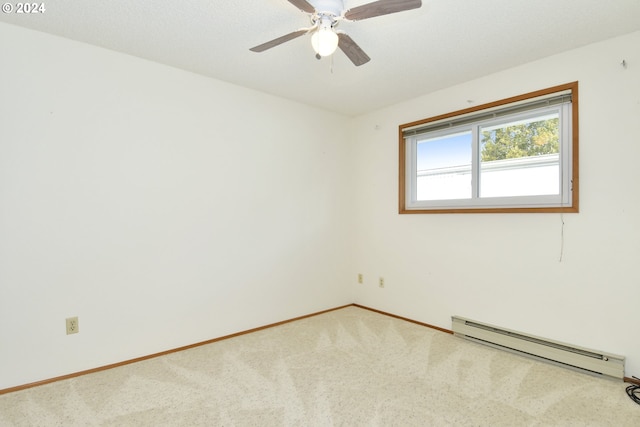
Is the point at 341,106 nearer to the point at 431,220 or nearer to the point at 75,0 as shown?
the point at 431,220

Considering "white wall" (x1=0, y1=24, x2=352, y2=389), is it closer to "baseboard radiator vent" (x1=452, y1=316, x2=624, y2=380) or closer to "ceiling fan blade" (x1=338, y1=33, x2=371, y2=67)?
"ceiling fan blade" (x1=338, y1=33, x2=371, y2=67)

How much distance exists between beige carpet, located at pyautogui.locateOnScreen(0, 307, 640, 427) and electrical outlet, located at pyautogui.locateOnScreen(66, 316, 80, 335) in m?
0.32

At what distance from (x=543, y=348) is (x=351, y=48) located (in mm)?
2526

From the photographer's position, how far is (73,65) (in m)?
2.22

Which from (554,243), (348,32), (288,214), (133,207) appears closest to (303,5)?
(348,32)

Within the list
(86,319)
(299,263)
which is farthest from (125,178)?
(299,263)

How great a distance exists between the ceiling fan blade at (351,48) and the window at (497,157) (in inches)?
57.0

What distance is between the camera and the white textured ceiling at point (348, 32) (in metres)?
1.87

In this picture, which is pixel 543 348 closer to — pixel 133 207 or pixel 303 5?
pixel 303 5

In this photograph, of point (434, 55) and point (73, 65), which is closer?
point (73, 65)

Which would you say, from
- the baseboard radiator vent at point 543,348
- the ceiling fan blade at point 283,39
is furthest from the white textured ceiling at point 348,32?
the baseboard radiator vent at point 543,348

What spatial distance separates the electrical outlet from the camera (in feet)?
7.22

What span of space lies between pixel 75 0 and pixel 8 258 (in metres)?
1.61

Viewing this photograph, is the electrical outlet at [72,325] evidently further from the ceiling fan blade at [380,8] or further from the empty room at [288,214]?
the ceiling fan blade at [380,8]
